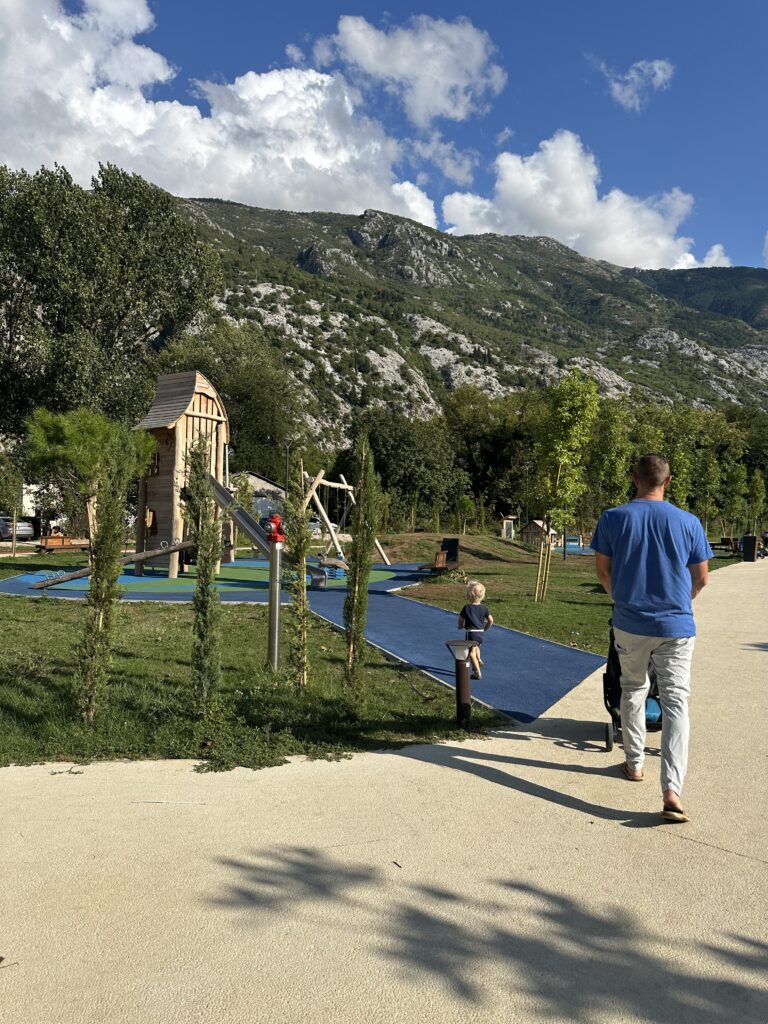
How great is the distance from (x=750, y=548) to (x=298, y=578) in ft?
104

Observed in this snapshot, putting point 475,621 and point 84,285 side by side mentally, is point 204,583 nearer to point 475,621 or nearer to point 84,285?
point 475,621

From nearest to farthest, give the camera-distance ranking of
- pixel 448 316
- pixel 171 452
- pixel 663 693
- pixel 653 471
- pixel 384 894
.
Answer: pixel 384 894 < pixel 663 693 < pixel 653 471 < pixel 171 452 < pixel 448 316

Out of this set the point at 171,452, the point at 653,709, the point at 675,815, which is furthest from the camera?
the point at 171,452

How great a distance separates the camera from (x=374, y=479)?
6410 millimetres

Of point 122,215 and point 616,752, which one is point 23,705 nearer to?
point 616,752

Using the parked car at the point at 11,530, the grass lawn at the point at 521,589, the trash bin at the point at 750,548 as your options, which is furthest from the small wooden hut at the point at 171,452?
the trash bin at the point at 750,548

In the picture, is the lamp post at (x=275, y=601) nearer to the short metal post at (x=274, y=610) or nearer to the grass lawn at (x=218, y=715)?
the short metal post at (x=274, y=610)

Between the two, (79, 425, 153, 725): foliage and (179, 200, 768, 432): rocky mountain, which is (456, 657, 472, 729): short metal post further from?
(179, 200, 768, 432): rocky mountain

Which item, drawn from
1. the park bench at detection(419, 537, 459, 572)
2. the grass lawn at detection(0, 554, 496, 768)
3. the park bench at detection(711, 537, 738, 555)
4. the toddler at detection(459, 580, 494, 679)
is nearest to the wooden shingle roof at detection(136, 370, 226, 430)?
the park bench at detection(419, 537, 459, 572)

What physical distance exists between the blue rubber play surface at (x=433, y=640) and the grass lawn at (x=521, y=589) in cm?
81

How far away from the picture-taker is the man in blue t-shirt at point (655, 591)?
411cm

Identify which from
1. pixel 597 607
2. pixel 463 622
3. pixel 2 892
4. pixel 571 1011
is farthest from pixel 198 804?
pixel 597 607

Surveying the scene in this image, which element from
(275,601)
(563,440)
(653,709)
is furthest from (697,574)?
(563,440)

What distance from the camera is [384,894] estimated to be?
3051 mm
